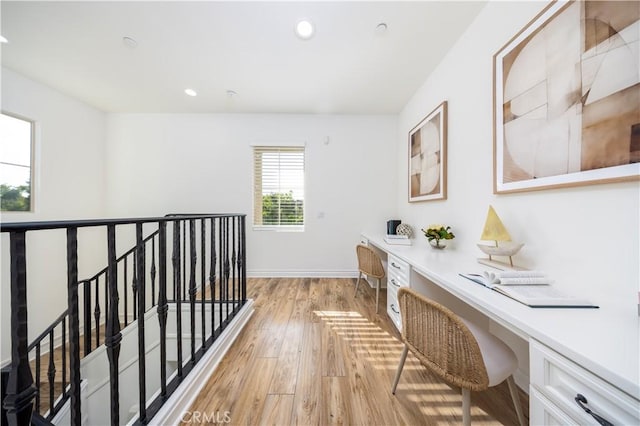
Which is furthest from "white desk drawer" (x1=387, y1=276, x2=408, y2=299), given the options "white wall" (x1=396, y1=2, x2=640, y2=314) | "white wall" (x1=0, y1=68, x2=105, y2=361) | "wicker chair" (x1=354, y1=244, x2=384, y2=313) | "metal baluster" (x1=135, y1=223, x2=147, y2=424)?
"white wall" (x1=0, y1=68, x2=105, y2=361)

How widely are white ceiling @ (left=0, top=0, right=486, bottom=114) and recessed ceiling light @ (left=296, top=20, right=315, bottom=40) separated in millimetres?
48

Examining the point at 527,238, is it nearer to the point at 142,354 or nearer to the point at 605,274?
the point at 605,274

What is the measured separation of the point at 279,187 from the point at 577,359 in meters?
3.44

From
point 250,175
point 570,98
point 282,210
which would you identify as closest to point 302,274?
point 282,210

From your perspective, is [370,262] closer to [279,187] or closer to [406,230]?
[406,230]

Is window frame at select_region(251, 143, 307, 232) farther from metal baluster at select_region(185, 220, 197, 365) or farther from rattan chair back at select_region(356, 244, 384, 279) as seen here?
metal baluster at select_region(185, 220, 197, 365)

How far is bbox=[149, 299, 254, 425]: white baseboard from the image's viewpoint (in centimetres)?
112

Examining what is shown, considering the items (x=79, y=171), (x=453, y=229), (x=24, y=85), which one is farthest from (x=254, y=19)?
(x=79, y=171)

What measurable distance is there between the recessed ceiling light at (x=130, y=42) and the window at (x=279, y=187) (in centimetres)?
178

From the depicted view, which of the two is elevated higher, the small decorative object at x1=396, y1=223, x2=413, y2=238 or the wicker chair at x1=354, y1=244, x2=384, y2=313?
the small decorative object at x1=396, y1=223, x2=413, y2=238

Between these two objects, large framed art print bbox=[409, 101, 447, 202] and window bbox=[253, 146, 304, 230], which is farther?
window bbox=[253, 146, 304, 230]

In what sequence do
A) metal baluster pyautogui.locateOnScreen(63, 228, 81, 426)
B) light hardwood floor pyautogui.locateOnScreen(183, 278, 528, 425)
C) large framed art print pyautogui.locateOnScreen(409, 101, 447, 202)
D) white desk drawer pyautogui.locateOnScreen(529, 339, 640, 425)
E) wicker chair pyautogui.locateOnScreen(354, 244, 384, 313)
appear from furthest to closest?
1. wicker chair pyautogui.locateOnScreen(354, 244, 384, 313)
2. large framed art print pyautogui.locateOnScreen(409, 101, 447, 202)
3. light hardwood floor pyautogui.locateOnScreen(183, 278, 528, 425)
4. metal baluster pyautogui.locateOnScreen(63, 228, 81, 426)
5. white desk drawer pyautogui.locateOnScreen(529, 339, 640, 425)

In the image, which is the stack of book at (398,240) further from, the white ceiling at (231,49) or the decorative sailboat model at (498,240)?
the white ceiling at (231,49)

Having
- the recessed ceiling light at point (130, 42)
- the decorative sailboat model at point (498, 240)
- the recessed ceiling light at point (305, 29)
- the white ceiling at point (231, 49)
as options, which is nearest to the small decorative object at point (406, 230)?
the decorative sailboat model at point (498, 240)
